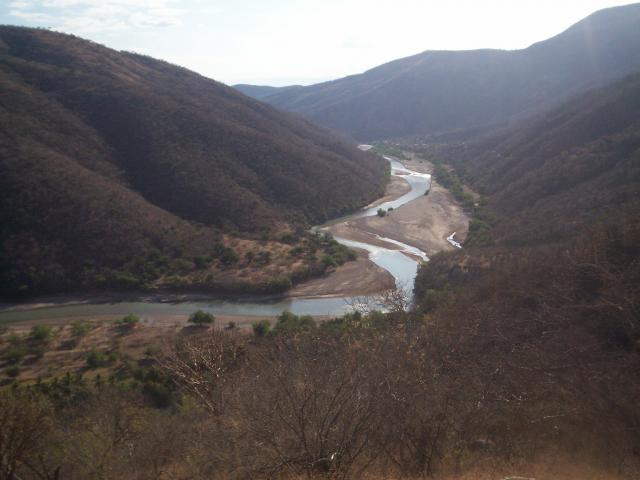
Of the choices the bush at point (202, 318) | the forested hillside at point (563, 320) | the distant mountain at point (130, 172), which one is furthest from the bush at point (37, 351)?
the forested hillside at point (563, 320)

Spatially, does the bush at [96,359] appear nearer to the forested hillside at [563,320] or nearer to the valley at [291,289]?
the valley at [291,289]

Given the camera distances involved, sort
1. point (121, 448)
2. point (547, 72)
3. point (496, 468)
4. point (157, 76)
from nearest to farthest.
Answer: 1. point (496, 468)
2. point (121, 448)
3. point (157, 76)
4. point (547, 72)

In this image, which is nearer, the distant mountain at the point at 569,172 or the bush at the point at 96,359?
the bush at the point at 96,359

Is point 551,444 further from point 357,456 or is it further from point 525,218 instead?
point 525,218

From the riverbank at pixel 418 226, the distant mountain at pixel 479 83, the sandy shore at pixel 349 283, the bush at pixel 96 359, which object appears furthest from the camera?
the distant mountain at pixel 479 83

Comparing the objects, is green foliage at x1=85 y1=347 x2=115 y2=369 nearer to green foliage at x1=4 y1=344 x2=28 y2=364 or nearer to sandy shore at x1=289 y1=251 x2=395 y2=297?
green foliage at x1=4 y1=344 x2=28 y2=364

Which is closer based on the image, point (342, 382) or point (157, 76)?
point (342, 382)

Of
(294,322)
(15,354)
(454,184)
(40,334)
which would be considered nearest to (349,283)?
(294,322)

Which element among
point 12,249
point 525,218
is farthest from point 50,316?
point 525,218
